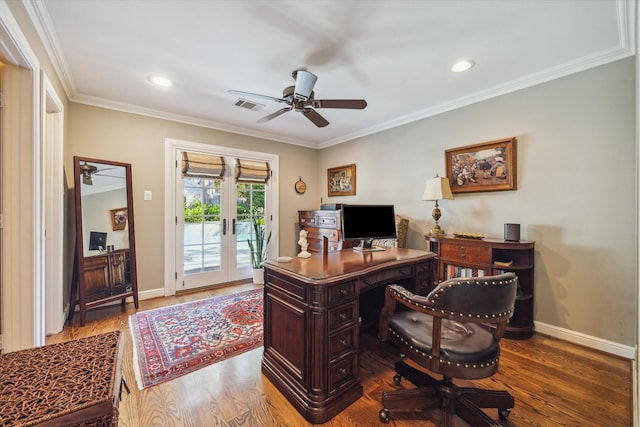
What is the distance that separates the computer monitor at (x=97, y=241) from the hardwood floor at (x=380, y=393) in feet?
4.01

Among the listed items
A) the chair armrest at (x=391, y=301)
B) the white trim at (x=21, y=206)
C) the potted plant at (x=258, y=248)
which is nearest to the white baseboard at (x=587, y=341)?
the chair armrest at (x=391, y=301)

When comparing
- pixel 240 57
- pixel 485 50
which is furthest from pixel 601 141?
pixel 240 57

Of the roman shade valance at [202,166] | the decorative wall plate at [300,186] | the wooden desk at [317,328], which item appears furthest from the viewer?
the decorative wall plate at [300,186]

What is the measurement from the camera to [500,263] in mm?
2420

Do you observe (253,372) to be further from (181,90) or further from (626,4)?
(626,4)

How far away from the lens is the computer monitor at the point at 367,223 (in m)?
2.25

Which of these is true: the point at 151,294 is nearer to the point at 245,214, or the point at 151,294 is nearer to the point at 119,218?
the point at 119,218

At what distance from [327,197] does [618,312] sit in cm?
382

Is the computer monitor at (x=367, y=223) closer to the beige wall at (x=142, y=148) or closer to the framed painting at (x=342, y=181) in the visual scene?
the framed painting at (x=342, y=181)

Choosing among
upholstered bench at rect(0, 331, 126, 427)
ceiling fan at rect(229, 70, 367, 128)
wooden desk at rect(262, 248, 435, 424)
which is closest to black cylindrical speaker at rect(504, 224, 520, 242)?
wooden desk at rect(262, 248, 435, 424)

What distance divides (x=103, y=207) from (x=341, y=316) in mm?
2984

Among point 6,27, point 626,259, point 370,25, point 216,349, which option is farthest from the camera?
point 216,349

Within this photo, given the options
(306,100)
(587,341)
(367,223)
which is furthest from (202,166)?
(587,341)

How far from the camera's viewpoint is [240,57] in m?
2.18
